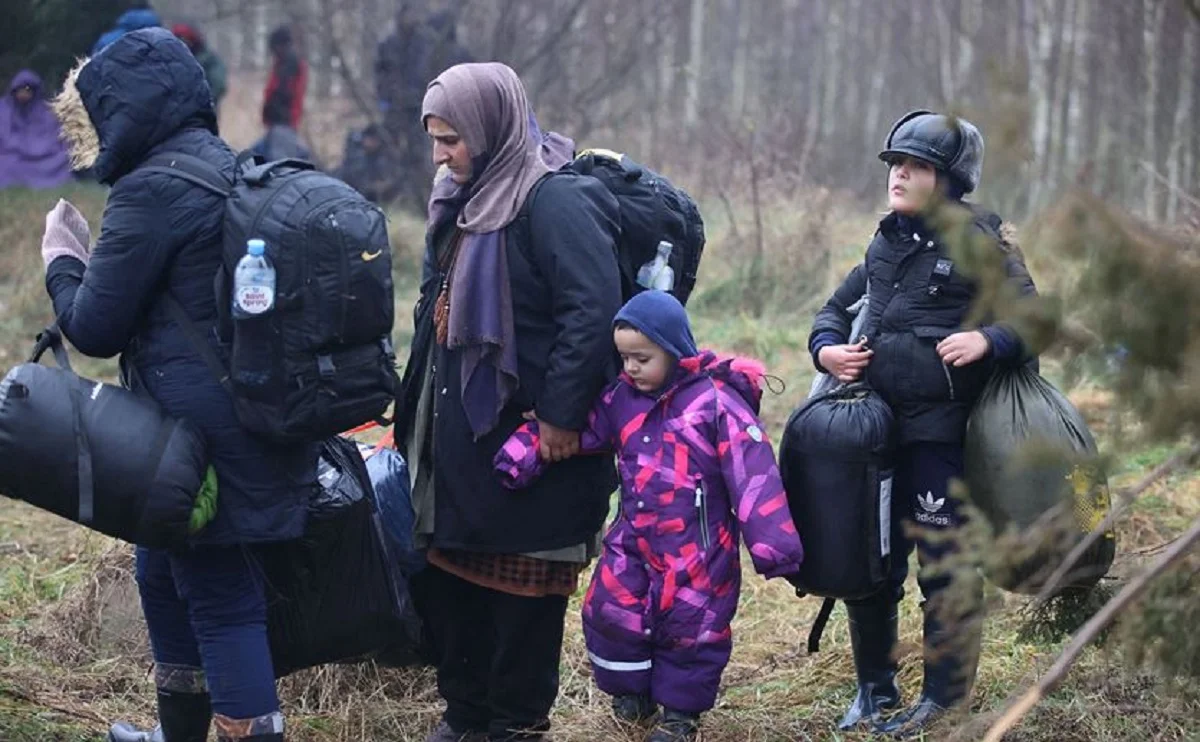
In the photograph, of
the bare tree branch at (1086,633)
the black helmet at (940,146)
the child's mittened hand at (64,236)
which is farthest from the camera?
the black helmet at (940,146)

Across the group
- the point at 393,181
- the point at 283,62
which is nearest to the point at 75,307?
the point at 393,181

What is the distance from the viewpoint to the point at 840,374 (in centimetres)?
423

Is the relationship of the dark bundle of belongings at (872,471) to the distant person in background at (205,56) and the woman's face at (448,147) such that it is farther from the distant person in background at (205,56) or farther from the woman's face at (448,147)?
the distant person in background at (205,56)

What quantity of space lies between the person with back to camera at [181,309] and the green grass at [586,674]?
882 millimetres

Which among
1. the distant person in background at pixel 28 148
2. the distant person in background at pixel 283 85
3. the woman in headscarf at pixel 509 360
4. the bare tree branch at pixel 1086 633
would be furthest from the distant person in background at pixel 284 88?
the bare tree branch at pixel 1086 633

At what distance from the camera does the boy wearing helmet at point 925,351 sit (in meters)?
4.04

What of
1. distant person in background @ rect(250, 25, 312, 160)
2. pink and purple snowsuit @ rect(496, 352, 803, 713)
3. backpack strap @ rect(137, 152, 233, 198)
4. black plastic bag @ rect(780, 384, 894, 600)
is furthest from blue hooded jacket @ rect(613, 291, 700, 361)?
distant person in background @ rect(250, 25, 312, 160)

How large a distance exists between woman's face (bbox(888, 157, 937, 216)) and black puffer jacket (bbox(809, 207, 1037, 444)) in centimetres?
7

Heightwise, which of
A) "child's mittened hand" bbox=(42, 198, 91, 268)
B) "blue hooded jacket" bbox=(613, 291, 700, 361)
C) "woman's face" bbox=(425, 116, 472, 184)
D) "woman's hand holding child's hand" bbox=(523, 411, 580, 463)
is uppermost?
"woman's face" bbox=(425, 116, 472, 184)

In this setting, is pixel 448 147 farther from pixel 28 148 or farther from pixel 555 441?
pixel 28 148

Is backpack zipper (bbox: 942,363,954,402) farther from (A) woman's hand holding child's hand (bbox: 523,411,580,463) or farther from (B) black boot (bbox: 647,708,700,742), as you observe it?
(B) black boot (bbox: 647,708,700,742)

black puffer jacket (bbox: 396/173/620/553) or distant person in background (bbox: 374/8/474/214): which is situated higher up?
distant person in background (bbox: 374/8/474/214)

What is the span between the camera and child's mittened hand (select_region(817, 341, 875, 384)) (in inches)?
165

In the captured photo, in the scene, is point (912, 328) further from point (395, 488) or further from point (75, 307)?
point (75, 307)
